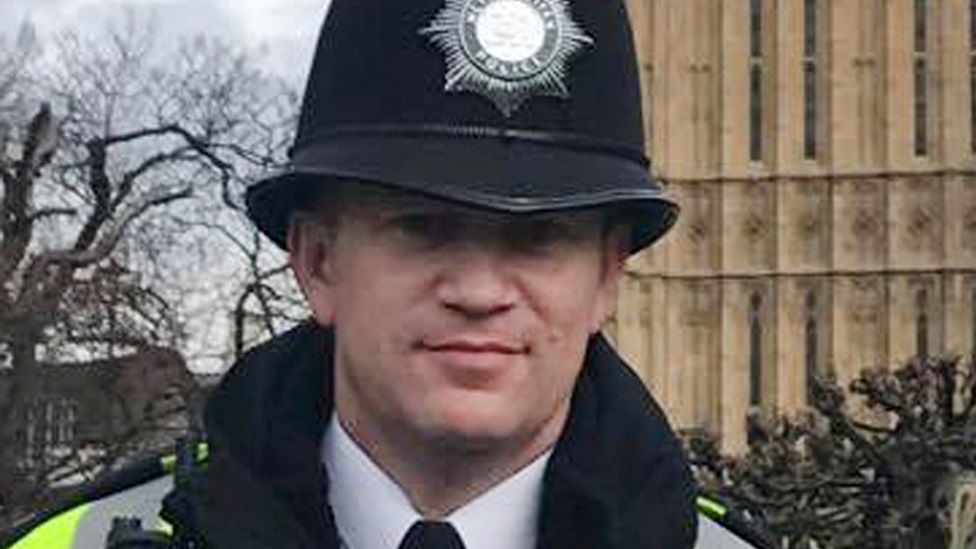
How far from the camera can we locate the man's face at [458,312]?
1422 mm

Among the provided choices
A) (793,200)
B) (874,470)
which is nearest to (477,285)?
(874,470)

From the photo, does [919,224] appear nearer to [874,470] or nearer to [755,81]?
[755,81]

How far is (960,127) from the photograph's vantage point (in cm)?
3838

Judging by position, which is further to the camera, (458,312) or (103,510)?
(103,510)

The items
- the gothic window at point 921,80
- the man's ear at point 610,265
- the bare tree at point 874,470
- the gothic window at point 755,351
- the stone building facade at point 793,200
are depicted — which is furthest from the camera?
the gothic window at point 755,351

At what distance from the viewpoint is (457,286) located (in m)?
1.43

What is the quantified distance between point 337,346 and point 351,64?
0.19 m

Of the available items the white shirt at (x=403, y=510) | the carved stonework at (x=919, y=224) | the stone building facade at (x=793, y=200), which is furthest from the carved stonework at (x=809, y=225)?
the white shirt at (x=403, y=510)

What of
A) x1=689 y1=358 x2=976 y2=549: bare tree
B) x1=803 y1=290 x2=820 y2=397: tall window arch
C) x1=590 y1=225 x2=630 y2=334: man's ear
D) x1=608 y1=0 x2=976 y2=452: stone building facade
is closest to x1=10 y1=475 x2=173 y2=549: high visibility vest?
x1=590 y1=225 x2=630 y2=334: man's ear

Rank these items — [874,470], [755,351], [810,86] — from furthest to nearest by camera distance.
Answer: [810,86], [755,351], [874,470]

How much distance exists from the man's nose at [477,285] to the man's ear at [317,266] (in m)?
0.10

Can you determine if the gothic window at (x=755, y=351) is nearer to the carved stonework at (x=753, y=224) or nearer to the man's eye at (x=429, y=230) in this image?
the carved stonework at (x=753, y=224)

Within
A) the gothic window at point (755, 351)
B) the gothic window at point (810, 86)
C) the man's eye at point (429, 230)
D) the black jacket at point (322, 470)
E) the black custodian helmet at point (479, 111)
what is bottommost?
the gothic window at point (755, 351)

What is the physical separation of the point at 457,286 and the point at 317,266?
0.43 ft
